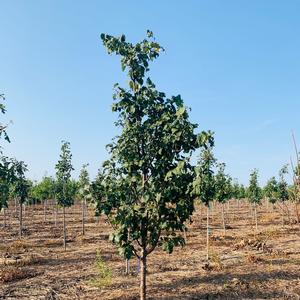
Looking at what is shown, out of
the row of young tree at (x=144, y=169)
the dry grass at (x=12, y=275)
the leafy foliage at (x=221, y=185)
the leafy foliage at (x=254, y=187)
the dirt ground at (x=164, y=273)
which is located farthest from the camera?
the leafy foliage at (x=254, y=187)

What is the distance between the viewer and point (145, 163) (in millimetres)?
9164

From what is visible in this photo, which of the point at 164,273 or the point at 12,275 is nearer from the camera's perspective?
the point at 12,275

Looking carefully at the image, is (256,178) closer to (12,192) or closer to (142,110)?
(12,192)

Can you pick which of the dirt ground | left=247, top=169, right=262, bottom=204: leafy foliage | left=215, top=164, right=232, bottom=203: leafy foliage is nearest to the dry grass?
the dirt ground

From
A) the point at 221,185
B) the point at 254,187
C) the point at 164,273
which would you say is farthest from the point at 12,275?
the point at 254,187

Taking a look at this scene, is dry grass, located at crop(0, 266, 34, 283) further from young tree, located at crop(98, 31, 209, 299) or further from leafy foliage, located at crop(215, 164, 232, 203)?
leafy foliage, located at crop(215, 164, 232, 203)

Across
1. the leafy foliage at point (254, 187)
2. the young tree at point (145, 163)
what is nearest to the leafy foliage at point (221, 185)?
the leafy foliage at point (254, 187)

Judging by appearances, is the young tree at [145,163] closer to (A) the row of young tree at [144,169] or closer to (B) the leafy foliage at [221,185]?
(A) the row of young tree at [144,169]

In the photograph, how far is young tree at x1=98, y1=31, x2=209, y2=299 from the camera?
8586mm

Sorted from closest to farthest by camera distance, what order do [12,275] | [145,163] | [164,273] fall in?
[145,163], [12,275], [164,273]

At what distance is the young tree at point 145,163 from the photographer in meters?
8.59

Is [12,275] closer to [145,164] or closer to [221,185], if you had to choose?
[145,164]

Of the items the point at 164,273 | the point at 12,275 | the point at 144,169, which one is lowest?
the point at 164,273

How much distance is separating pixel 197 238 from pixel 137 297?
1570 centimetres
